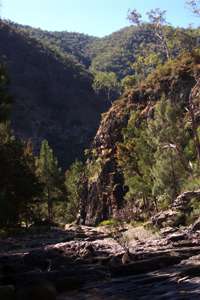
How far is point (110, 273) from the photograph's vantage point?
1736cm

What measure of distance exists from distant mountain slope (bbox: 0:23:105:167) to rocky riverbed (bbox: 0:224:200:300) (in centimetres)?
11268

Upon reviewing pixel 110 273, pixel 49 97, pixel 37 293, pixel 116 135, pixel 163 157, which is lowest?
pixel 110 273

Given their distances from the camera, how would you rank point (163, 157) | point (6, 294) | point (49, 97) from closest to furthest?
point (6, 294)
point (163, 157)
point (49, 97)

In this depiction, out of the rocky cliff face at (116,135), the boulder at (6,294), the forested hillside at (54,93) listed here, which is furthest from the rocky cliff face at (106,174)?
Answer: the forested hillside at (54,93)

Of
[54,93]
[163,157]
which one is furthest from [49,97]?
[163,157]

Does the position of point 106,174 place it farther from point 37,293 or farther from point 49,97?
point 49,97

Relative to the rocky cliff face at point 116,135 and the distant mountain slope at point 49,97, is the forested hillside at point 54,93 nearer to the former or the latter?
the distant mountain slope at point 49,97

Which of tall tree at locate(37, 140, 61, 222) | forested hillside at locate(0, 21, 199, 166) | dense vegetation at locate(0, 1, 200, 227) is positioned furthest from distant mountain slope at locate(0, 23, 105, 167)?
tall tree at locate(37, 140, 61, 222)

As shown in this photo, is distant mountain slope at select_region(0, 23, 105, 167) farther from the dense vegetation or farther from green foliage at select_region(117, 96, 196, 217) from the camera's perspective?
green foliage at select_region(117, 96, 196, 217)

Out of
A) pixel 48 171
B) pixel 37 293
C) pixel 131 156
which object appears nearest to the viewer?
pixel 37 293

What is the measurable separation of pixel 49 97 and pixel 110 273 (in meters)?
155

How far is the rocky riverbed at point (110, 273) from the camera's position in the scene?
1363cm

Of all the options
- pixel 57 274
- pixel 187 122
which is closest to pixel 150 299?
pixel 57 274

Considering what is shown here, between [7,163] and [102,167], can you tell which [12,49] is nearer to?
[102,167]
